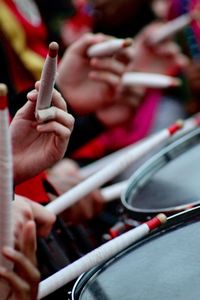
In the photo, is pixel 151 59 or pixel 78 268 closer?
pixel 78 268

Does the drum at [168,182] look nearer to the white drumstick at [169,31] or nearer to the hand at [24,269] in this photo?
the hand at [24,269]

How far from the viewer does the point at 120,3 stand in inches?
85.6

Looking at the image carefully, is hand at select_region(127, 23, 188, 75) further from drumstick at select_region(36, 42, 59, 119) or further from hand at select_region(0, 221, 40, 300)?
hand at select_region(0, 221, 40, 300)

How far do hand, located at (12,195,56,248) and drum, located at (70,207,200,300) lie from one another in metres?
0.07

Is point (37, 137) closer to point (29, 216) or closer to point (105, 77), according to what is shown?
point (29, 216)

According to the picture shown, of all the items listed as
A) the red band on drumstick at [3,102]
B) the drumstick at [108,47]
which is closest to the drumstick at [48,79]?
the red band on drumstick at [3,102]

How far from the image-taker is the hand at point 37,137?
76cm

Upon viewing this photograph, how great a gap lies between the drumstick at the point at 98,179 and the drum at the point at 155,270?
12 centimetres

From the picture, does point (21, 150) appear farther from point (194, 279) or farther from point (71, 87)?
point (71, 87)

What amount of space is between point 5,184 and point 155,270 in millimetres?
201

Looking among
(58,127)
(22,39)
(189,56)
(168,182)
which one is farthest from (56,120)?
(189,56)

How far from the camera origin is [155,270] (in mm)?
746

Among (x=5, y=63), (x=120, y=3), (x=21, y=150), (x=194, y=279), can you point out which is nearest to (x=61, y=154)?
(x=21, y=150)

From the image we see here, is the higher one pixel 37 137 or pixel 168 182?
pixel 37 137
